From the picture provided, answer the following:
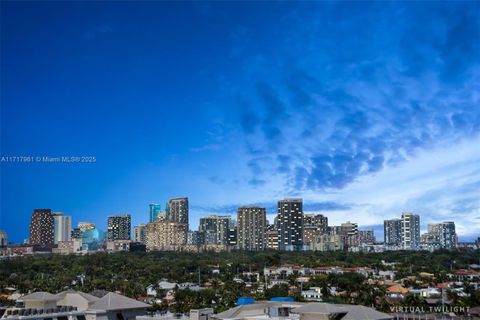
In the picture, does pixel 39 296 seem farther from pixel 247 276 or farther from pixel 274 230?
pixel 274 230

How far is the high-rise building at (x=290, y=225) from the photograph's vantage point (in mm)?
137625

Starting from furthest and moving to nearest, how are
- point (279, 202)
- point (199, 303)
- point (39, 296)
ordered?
point (279, 202) < point (199, 303) < point (39, 296)

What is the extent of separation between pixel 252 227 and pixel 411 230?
48157 millimetres

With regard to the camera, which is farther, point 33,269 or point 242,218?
point 242,218

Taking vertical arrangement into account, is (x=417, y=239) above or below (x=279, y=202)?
below

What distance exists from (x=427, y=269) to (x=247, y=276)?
23.8m

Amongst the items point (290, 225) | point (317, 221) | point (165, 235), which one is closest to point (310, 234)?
point (317, 221)

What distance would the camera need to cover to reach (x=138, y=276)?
71625 mm

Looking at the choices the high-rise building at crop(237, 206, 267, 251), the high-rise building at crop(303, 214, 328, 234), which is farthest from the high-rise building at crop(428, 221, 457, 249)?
the high-rise building at crop(237, 206, 267, 251)

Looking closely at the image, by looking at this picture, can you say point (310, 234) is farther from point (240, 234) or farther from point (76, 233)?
point (76, 233)

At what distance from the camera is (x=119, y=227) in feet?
586

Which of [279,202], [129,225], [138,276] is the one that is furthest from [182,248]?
[138,276]

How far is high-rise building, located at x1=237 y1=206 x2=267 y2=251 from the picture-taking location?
140875 mm

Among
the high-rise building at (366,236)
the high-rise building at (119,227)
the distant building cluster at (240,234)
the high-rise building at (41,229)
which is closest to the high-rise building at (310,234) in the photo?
the distant building cluster at (240,234)
